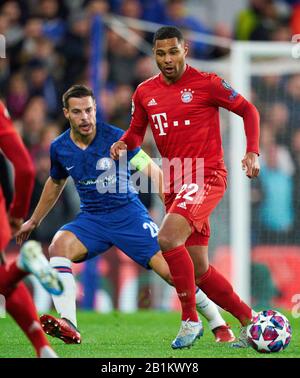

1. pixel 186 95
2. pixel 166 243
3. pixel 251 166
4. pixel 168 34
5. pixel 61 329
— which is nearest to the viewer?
pixel 251 166

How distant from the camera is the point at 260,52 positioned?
538 inches

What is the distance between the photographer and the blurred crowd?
46.2 ft

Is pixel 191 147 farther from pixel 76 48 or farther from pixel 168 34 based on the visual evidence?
Answer: pixel 76 48

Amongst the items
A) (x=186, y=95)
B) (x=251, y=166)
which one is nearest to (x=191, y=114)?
(x=186, y=95)

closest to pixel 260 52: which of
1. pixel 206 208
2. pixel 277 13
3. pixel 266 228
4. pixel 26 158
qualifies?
pixel 266 228

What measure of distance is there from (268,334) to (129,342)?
1524mm

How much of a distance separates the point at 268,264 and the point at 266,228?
0.48 meters

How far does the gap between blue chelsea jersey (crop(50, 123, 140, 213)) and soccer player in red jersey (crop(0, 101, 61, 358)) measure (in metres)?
2.47

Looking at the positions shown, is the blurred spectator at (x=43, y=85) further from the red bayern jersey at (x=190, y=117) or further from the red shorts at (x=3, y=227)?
the red shorts at (x=3, y=227)

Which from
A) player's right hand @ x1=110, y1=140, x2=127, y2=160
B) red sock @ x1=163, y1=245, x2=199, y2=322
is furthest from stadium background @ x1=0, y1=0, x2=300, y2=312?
red sock @ x1=163, y1=245, x2=199, y2=322

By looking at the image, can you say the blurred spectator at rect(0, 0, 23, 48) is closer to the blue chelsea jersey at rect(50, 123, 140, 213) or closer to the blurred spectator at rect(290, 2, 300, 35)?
the blurred spectator at rect(290, 2, 300, 35)

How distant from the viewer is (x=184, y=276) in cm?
781

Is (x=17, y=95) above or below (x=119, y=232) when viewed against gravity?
above

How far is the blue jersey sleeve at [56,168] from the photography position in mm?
9055
